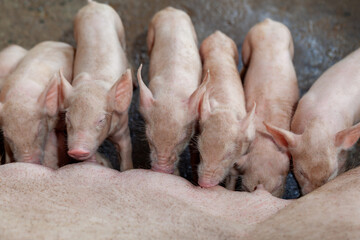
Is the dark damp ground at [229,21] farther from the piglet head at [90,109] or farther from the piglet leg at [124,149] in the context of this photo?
the piglet head at [90,109]

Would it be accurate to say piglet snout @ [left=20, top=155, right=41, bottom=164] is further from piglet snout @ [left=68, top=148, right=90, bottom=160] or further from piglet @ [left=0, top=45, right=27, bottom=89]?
piglet @ [left=0, top=45, right=27, bottom=89]

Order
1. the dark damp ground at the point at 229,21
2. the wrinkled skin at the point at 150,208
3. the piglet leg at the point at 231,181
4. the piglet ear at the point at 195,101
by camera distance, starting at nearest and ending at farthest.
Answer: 1. the wrinkled skin at the point at 150,208
2. the piglet ear at the point at 195,101
3. the piglet leg at the point at 231,181
4. the dark damp ground at the point at 229,21

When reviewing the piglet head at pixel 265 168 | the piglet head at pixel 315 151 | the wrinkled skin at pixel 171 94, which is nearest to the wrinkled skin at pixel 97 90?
the wrinkled skin at pixel 171 94

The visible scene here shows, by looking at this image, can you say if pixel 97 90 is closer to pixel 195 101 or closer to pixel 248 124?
pixel 195 101

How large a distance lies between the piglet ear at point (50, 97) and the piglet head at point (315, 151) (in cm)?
143

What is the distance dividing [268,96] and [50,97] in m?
1.54

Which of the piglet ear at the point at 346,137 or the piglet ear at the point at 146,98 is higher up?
the piglet ear at the point at 146,98

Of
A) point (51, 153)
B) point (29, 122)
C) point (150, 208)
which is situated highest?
point (29, 122)

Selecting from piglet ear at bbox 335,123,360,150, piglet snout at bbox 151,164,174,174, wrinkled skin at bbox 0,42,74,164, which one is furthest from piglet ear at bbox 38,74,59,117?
piglet ear at bbox 335,123,360,150

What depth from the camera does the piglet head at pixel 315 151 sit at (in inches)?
106

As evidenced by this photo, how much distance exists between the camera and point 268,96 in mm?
3203

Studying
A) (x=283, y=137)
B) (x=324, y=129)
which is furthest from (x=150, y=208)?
(x=324, y=129)

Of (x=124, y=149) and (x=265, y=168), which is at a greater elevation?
(x=265, y=168)

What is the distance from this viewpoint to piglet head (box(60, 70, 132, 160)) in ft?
9.05
